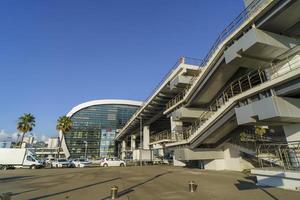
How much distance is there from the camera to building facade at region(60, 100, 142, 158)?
76.2 m

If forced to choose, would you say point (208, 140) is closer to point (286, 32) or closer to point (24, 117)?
point (286, 32)

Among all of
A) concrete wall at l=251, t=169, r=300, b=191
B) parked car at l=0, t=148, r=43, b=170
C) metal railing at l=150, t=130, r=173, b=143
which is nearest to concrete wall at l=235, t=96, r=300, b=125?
concrete wall at l=251, t=169, r=300, b=191

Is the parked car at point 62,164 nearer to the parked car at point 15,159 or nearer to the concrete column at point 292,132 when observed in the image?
the parked car at point 15,159

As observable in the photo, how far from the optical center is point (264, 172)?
983cm

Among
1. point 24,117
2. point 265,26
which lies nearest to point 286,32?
point 265,26

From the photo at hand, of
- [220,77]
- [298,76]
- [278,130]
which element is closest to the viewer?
[298,76]

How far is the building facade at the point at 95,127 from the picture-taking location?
250 feet

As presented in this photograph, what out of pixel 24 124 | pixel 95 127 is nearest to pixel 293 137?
pixel 24 124

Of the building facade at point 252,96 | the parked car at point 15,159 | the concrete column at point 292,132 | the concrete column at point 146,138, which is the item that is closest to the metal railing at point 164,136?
the concrete column at point 146,138

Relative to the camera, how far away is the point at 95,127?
77875 millimetres

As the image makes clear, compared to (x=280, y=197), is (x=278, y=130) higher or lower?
higher

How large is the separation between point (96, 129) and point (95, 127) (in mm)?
1202

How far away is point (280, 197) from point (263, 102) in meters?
5.42

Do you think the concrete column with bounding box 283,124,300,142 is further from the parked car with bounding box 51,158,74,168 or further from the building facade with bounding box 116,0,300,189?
the parked car with bounding box 51,158,74,168
